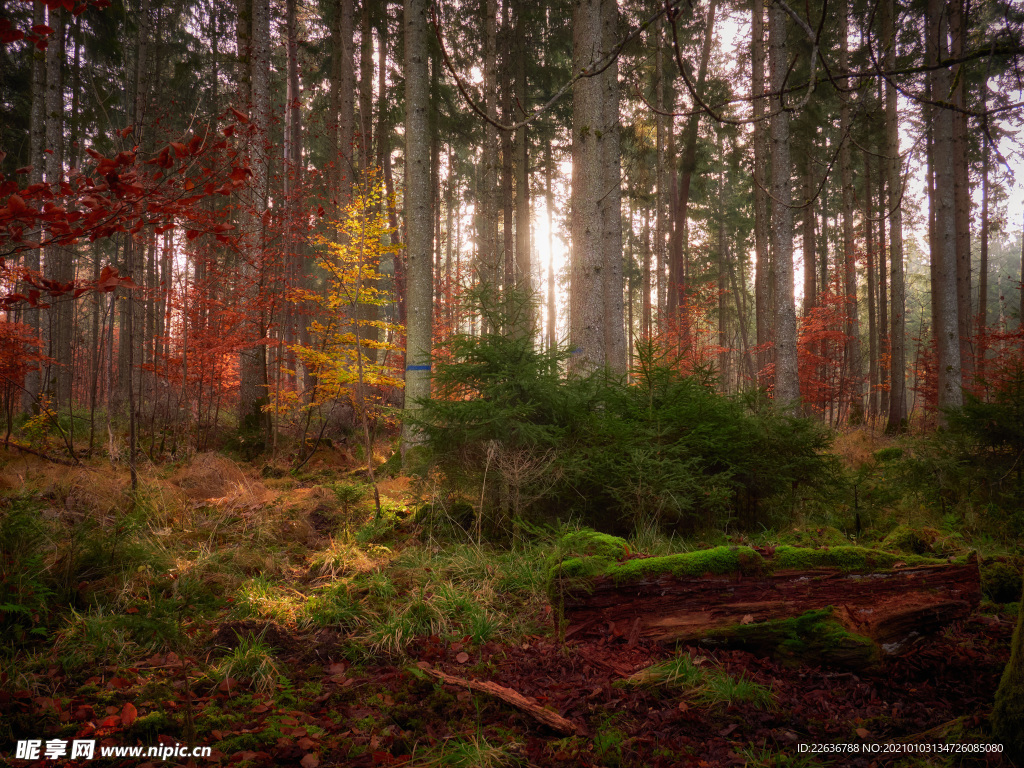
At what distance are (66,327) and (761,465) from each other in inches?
783

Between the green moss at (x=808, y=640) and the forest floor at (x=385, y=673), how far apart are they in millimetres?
91

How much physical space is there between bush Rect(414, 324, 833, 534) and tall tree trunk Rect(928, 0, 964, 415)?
7.51 metres

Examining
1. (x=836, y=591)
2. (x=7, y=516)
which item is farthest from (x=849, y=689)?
(x=7, y=516)

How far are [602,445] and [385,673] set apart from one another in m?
2.96

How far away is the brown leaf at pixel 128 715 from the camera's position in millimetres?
2514

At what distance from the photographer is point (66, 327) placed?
1588cm

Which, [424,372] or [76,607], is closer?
[76,607]

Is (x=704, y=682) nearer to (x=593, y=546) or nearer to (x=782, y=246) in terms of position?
(x=593, y=546)

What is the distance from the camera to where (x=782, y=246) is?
10.2 m

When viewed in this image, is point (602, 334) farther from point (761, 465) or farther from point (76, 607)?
point (76, 607)

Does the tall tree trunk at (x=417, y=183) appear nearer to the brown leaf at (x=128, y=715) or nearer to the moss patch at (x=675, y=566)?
the moss patch at (x=675, y=566)

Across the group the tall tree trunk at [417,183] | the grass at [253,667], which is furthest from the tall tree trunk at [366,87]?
the grass at [253,667]

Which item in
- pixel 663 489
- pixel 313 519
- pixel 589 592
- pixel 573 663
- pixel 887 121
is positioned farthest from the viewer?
pixel 887 121

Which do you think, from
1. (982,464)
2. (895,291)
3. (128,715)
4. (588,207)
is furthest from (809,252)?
(128,715)
